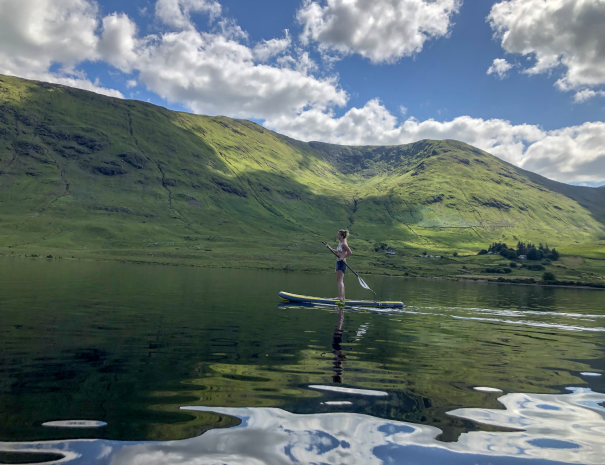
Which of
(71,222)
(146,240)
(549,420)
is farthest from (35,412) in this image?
(71,222)

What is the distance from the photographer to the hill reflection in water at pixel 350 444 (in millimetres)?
6570

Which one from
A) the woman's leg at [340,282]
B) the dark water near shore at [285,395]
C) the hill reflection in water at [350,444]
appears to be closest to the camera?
the hill reflection in water at [350,444]

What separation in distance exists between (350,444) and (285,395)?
3030 millimetres

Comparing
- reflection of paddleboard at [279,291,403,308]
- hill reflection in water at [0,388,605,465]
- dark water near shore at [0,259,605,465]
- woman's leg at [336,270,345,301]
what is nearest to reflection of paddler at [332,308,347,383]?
dark water near shore at [0,259,605,465]

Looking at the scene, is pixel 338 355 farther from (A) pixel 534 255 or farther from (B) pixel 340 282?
(A) pixel 534 255

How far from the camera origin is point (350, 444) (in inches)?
286

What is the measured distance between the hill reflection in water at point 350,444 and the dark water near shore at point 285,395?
0.03m

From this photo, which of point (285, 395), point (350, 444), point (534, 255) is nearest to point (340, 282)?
point (285, 395)

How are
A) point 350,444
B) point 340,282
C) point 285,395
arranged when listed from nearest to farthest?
point 350,444, point 285,395, point 340,282

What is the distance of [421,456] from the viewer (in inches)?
272

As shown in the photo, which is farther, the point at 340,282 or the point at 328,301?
the point at 328,301

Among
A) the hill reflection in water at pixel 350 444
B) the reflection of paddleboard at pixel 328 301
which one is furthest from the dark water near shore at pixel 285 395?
the reflection of paddleboard at pixel 328 301

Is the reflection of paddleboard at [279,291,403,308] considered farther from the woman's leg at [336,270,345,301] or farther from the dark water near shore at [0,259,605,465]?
the dark water near shore at [0,259,605,465]

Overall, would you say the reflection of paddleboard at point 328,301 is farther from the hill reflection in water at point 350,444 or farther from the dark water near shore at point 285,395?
the hill reflection in water at point 350,444
